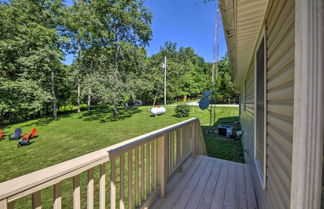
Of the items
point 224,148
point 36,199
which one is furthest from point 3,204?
point 224,148

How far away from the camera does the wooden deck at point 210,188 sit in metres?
1.95

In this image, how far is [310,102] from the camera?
64 cm

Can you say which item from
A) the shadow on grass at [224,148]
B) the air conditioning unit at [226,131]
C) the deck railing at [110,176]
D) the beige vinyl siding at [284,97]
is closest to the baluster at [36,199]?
the deck railing at [110,176]

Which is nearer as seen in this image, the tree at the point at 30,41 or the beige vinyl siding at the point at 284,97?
the beige vinyl siding at the point at 284,97

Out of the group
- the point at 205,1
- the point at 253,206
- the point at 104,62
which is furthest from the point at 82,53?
the point at 253,206

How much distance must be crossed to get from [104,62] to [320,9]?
12135 mm

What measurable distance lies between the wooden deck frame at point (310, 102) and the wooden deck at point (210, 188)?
1606 millimetres

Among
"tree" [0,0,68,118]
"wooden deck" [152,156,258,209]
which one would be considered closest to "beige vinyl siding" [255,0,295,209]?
"wooden deck" [152,156,258,209]

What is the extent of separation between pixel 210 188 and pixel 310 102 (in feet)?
7.13

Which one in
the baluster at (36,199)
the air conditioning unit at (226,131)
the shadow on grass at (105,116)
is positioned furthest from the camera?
the shadow on grass at (105,116)

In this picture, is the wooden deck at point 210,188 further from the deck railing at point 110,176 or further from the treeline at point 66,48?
the treeline at point 66,48

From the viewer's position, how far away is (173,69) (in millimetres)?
24938

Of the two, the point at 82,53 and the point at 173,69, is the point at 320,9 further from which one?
the point at 173,69

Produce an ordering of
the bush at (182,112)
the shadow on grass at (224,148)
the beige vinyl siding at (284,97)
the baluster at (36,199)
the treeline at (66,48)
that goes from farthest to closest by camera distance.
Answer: the bush at (182,112), the treeline at (66,48), the shadow on grass at (224,148), the beige vinyl siding at (284,97), the baluster at (36,199)
